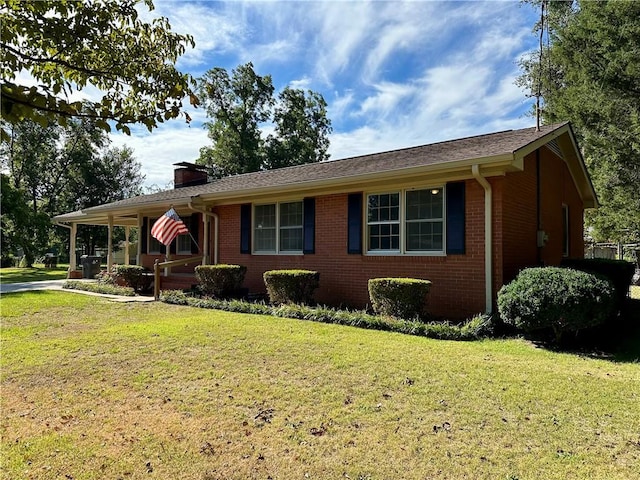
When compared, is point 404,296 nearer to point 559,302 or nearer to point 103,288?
point 559,302

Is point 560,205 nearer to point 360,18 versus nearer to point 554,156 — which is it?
point 554,156

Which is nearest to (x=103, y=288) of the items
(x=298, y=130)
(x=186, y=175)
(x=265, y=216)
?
(x=265, y=216)

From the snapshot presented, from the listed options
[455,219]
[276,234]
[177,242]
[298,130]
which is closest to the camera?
[455,219]

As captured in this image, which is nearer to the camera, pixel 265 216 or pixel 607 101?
pixel 265 216

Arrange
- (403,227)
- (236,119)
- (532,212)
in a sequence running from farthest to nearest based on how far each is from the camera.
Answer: (236,119) < (532,212) < (403,227)

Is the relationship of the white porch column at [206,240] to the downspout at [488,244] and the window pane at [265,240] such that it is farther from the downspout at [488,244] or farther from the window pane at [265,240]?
the downspout at [488,244]

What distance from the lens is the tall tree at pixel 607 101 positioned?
594 inches

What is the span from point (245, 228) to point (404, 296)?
240 inches

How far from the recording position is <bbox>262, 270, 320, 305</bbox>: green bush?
9.73m

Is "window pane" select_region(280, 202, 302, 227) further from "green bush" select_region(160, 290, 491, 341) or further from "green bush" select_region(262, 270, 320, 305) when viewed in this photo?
"green bush" select_region(160, 290, 491, 341)

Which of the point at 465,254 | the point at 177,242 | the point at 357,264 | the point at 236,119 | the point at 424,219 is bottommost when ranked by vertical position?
the point at 357,264

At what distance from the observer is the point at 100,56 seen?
3350 millimetres

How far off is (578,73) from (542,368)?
655 inches

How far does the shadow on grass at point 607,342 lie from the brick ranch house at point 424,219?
1.41 m
